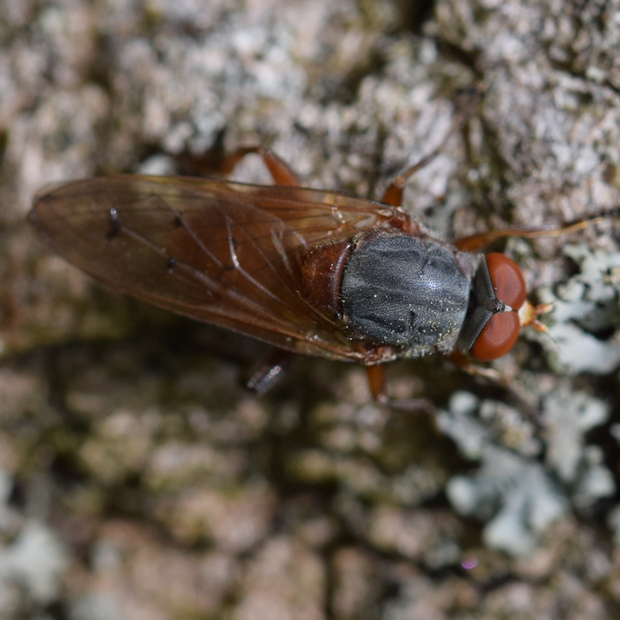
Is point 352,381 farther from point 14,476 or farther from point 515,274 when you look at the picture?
point 14,476

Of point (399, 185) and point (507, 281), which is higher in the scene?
point (399, 185)

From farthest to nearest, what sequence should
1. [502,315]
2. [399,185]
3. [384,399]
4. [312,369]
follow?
1. [312,369]
2. [384,399]
3. [399,185]
4. [502,315]

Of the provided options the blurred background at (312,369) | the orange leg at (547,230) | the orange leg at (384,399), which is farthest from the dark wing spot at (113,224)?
the orange leg at (547,230)

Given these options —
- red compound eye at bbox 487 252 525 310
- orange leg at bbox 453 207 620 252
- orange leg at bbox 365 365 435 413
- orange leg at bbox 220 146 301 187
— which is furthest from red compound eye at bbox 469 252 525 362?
orange leg at bbox 220 146 301 187

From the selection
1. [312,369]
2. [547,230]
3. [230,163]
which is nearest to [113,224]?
[230,163]

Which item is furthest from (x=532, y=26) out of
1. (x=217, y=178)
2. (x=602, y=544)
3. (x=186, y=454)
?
(x=186, y=454)

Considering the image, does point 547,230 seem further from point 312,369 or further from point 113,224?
point 113,224
